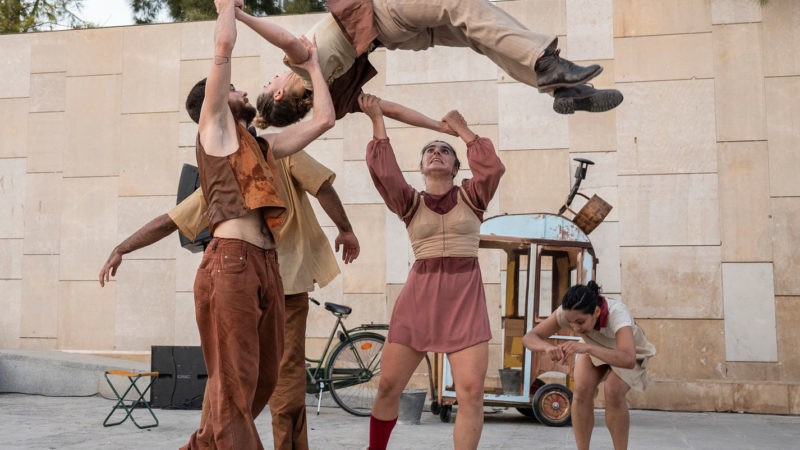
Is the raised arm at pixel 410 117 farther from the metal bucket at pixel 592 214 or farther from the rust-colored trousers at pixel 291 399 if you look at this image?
the metal bucket at pixel 592 214

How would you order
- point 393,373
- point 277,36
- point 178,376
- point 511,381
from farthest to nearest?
point 178,376 → point 511,381 → point 393,373 → point 277,36

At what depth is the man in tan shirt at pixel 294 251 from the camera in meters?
4.25

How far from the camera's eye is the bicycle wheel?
7.43m

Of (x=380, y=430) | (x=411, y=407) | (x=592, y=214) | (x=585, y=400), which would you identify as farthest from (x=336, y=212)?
(x=592, y=214)

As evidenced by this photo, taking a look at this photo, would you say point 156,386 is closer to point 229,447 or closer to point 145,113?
point 145,113

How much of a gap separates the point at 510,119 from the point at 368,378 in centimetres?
276

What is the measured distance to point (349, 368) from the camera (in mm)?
7527

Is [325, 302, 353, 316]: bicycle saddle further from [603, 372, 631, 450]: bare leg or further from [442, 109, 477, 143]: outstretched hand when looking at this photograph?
[442, 109, 477, 143]: outstretched hand

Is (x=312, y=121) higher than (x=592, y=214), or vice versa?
(x=312, y=121)

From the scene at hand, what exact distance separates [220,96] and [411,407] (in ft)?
13.2

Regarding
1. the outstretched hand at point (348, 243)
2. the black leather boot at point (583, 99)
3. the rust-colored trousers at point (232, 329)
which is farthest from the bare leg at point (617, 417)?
the rust-colored trousers at point (232, 329)

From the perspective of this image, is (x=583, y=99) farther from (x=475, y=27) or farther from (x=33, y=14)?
(x=33, y=14)

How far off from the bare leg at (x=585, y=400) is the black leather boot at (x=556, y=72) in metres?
1.88

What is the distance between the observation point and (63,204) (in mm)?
9109
